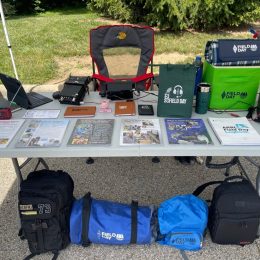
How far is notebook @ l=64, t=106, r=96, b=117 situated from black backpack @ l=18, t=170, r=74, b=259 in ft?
1.33

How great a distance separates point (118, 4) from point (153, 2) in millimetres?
1719

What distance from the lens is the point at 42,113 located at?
1837 millimetres

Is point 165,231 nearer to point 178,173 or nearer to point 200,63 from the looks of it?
point 178,173

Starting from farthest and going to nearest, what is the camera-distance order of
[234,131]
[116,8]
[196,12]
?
[116,8] < [196,12] < [234,131]

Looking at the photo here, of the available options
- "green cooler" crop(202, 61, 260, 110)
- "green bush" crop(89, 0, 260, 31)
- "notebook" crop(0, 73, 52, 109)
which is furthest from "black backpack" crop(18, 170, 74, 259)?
"green bush" crop(89, 0, 260, 31)

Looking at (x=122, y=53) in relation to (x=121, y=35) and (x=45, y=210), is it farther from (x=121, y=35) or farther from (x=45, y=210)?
(x=45, y=210)

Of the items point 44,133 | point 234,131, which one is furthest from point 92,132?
point 234,131

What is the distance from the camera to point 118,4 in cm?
787

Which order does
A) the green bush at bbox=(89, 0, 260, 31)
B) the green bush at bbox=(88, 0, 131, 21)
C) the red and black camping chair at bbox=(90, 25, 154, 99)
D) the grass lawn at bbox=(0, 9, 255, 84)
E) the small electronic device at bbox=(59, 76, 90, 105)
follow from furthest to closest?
the green bush at bbox=(88, 0, 131, 21), the green bush at bbox=(89, 0, 260, 31), the grass lawn at bbox=(0, 9, 255, 84), the red and black camping chair at bbox=(90, 25, 154, 99), the small electronic device at bbox=(59, 76, 90, 105)

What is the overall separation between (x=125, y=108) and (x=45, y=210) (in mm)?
792

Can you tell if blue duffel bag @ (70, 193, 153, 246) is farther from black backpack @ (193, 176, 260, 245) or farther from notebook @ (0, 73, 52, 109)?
notebook @ (0, 73, 52, 109)

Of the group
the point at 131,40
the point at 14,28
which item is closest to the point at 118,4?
the point at 14,28

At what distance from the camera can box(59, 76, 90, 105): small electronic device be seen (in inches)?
75.6

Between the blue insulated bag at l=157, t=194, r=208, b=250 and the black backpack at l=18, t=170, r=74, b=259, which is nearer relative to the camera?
the black backpack at l=18, t=170, r=74, b=259
